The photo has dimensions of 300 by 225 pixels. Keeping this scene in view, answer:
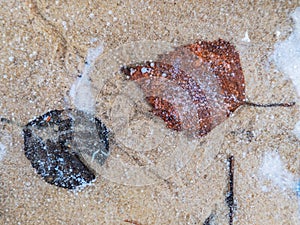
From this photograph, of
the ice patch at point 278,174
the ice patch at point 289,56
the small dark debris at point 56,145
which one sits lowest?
the small dark debris at point 56,145

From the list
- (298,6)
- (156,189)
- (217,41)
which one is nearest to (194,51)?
(217,41)

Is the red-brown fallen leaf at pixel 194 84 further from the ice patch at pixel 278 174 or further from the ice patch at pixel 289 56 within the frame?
the ice patch at pixel 278 174

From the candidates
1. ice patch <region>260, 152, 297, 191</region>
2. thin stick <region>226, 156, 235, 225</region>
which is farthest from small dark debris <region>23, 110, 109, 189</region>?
ice patch <region>260, 152, 297, 191</region>

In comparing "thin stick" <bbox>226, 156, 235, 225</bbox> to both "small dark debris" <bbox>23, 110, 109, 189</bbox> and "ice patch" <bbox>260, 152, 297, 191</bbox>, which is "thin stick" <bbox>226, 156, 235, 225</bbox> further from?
"small dark debris" <bbox>23, 110, 109, 189</bbox>

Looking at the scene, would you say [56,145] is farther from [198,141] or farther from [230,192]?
[230,192]

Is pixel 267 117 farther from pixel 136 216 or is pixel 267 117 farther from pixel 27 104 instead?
pixel 27 104

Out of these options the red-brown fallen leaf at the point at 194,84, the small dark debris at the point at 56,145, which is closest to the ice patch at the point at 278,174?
the red-brown fallen leaf at the point at 194,84

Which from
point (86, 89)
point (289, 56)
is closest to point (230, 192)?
point (289, 56)
